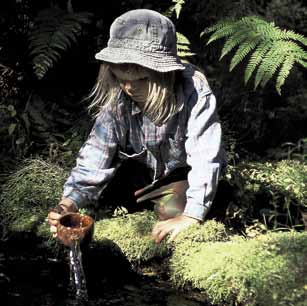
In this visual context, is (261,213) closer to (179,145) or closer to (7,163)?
(179,145)

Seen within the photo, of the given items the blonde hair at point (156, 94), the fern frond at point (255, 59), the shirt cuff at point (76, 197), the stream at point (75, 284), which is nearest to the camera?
Result: the stream at point (75, 284)

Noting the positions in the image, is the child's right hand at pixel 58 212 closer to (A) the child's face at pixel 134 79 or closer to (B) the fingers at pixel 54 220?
(B) the fingers at pixel 54 220

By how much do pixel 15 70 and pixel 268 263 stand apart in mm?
2841

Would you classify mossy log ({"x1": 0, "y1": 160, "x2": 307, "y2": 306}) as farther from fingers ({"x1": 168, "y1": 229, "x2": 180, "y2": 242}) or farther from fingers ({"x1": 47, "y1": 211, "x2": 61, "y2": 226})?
fingers ({"x1": 47, "y1": 211, "x2": 61, "y2": 226})

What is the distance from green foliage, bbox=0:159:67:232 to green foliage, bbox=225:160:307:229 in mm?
1099

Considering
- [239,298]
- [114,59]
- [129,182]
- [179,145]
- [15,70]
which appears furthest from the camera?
[15,70]

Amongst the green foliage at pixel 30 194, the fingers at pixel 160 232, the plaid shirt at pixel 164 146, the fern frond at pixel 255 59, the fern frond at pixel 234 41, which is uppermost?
the fern frond at pixel 234 41

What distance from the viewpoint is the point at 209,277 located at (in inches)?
111

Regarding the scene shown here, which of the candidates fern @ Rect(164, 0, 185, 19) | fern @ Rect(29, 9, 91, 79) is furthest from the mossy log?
fern @ Rect(164, 0, 185, 19)

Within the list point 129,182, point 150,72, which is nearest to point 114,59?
point 150,72

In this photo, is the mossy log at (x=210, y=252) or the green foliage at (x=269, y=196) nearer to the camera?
the mossy log at (x=210, y=252)

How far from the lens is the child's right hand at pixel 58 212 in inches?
120

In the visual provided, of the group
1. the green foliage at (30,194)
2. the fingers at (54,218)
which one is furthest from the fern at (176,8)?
the fingers at (54,218)

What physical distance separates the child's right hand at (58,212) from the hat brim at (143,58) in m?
0.80
